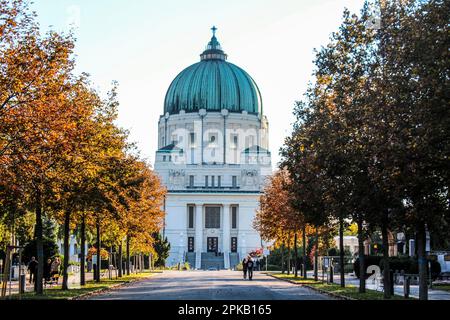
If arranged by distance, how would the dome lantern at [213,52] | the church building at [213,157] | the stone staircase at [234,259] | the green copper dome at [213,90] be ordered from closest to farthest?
the stone staircase at [234,259], the church building at [213,157], the green copper dome at [213,90], the dome lantern at [213,52]

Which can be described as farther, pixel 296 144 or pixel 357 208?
pixel 296 144

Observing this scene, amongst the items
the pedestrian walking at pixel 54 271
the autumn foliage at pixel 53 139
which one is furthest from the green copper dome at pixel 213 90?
the autumn foliage at pixel 53 139

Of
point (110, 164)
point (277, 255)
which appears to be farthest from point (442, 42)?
point (277, 255)

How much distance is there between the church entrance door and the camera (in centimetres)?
15688

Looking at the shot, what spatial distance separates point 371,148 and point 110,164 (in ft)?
51.3

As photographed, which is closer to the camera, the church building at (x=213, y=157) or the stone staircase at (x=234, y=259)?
the stone staircase at (x=234, y=259)

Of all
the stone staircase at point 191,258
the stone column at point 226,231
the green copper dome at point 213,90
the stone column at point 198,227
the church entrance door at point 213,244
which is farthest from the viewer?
the green copper dome at point 213,90

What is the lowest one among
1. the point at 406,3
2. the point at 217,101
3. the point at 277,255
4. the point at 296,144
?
the point at 277,255

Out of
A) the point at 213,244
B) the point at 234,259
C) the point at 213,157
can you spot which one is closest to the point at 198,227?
the point at 213,244

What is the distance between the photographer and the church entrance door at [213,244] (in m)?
157

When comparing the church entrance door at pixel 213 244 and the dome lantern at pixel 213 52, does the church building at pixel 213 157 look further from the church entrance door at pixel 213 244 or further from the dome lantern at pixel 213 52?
the dome lantern at pixel 213 52

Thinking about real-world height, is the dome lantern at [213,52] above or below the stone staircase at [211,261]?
above
